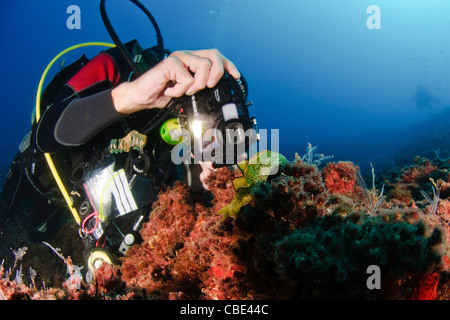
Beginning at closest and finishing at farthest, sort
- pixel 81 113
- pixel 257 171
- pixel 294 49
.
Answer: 1. pixel 257 171
2. pixel 81 113
3. pixel 294 49

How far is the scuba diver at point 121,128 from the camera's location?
2.21 m

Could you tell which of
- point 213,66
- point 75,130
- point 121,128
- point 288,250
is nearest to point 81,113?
point 75,130

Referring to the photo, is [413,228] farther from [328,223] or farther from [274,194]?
[274,194]

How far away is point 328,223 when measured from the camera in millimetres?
1411

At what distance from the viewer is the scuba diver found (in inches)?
87.2

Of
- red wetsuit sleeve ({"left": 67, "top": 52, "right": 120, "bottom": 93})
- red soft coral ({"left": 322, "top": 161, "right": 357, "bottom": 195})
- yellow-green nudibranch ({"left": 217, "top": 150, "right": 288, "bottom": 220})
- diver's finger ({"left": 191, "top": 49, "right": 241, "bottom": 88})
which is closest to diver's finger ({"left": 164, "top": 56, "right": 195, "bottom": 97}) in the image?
diver's finger ({"left": 191, "top": 49, "right": 241, "bottom": 88})

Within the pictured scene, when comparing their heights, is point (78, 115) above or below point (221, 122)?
above

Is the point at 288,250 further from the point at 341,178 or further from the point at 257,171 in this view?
the point at 341,178

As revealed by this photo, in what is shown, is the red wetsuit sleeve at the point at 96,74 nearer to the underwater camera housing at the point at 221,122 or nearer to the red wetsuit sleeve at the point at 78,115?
the red wetsuit sleeve at the point at 78,115

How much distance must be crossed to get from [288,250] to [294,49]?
139821mm

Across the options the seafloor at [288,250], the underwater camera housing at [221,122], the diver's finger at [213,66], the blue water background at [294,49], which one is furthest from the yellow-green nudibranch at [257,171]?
the blue water background at [294,49]

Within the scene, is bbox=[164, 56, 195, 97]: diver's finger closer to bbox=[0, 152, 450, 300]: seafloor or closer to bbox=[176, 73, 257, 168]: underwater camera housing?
bbox=[176, 73, 257, 168]: underwater camera housing

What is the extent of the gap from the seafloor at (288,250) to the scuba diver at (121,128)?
0.47m

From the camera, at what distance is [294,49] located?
398 ft
